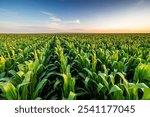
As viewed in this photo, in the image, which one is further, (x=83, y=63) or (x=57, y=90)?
(x=83, y=63)

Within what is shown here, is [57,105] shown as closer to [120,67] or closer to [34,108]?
[34,108]

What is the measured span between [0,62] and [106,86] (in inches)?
86.0

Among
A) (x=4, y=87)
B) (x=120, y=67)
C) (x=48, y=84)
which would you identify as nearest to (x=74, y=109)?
→ (x=4, y=87)

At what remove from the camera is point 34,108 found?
2.52 m

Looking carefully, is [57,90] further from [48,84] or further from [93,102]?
[93,102]

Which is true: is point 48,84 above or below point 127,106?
below

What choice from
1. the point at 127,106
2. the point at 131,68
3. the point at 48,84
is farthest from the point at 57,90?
the point at 131,68

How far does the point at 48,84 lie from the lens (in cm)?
433

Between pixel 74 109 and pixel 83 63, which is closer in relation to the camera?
pixel 74 109

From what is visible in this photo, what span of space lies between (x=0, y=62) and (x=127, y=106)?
2752 mm

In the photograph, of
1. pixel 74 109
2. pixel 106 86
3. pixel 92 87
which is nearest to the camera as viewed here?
pixel 74 109

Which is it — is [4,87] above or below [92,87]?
above

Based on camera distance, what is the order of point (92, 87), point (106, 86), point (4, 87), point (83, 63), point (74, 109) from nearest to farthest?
point (74, 109), point (4, 87), point (106, 86), point (92, 87), point (83, 63)

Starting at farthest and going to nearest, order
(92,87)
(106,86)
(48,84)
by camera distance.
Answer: (48,84)
(92,87)
(106,86)
